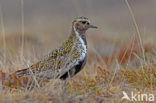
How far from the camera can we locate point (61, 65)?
518 centimetres

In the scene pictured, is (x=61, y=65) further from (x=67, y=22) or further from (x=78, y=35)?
(x=67, y=22)

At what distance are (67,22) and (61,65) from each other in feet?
37.2

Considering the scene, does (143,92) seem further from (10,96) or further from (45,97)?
(10,96)

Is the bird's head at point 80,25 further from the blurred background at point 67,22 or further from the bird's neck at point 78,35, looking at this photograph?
the blurred background at point 67,22

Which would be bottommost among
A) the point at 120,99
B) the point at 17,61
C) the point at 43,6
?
the point at 120,99

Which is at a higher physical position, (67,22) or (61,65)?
(67,22)

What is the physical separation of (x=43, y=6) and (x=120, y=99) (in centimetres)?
2022

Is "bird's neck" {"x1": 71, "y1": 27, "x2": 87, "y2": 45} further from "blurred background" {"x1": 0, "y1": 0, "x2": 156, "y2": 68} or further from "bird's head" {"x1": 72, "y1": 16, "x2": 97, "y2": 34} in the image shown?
"blurred background" {"x1": 0, "y1": 0, "x2": 156, "y2": 68}

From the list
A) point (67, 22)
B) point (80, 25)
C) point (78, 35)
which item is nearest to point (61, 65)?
point (78, 35)

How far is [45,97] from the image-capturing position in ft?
14.3

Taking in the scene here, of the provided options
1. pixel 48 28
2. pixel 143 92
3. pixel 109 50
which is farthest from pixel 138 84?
pixel 48 28

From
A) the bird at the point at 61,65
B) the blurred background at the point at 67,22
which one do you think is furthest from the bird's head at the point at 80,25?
the blurred background at the point at 67,22

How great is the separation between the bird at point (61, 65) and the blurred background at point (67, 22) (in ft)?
5.43

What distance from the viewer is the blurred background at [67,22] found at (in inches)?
450
